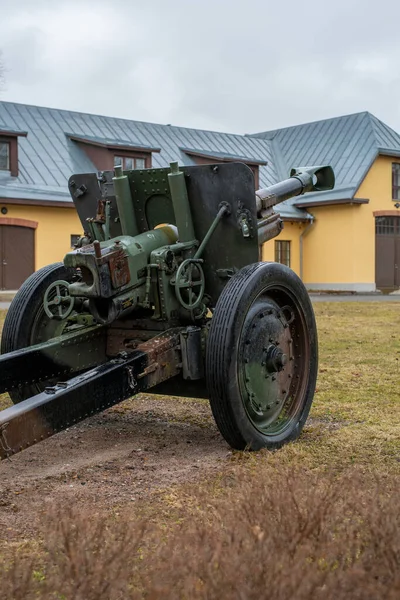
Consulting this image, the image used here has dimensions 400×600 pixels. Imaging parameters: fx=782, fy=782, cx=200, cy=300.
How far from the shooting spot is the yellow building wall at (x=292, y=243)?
93.4 ft

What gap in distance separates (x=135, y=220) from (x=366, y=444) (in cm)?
208

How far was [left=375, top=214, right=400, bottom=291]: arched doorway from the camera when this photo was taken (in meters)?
28.9

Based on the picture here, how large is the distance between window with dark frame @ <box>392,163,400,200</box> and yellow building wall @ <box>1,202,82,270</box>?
486 inches

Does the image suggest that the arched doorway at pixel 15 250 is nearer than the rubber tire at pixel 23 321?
No

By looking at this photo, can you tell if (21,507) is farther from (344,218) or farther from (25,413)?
(344,218)

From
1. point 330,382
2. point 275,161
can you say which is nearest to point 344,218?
point 275,161

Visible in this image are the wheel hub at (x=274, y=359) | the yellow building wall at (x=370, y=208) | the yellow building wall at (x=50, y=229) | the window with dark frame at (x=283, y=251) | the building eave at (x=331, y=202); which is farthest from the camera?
the window with dark frame at (x=283, y=251)

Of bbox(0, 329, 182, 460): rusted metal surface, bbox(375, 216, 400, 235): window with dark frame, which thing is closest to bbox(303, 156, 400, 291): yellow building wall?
bbox(375, 216, 400, 235): window with dark frame

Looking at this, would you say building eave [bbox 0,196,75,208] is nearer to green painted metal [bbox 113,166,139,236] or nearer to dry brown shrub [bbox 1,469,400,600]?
green painted metal [bbox 113,166,139,236]

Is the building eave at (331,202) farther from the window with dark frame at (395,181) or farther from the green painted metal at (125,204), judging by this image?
the green painted metal at (125,204)

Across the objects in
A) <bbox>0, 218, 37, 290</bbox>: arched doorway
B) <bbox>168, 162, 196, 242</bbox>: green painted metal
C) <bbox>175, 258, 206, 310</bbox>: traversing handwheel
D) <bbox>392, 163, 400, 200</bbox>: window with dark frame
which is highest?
<bbox>392, 163, 400, 200</bbox>: window with dark frame

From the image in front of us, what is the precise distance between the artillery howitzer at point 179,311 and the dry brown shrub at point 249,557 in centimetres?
182

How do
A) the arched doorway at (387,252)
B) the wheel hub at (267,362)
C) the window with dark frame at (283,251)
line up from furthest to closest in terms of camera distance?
the arched doorway at (387,252) < the window with dark frame at (283,251) < the wheel hub at (267,362)

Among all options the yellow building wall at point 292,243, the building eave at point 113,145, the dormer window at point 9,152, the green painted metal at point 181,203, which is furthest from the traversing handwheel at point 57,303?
the yellow building wall at point 292,243
